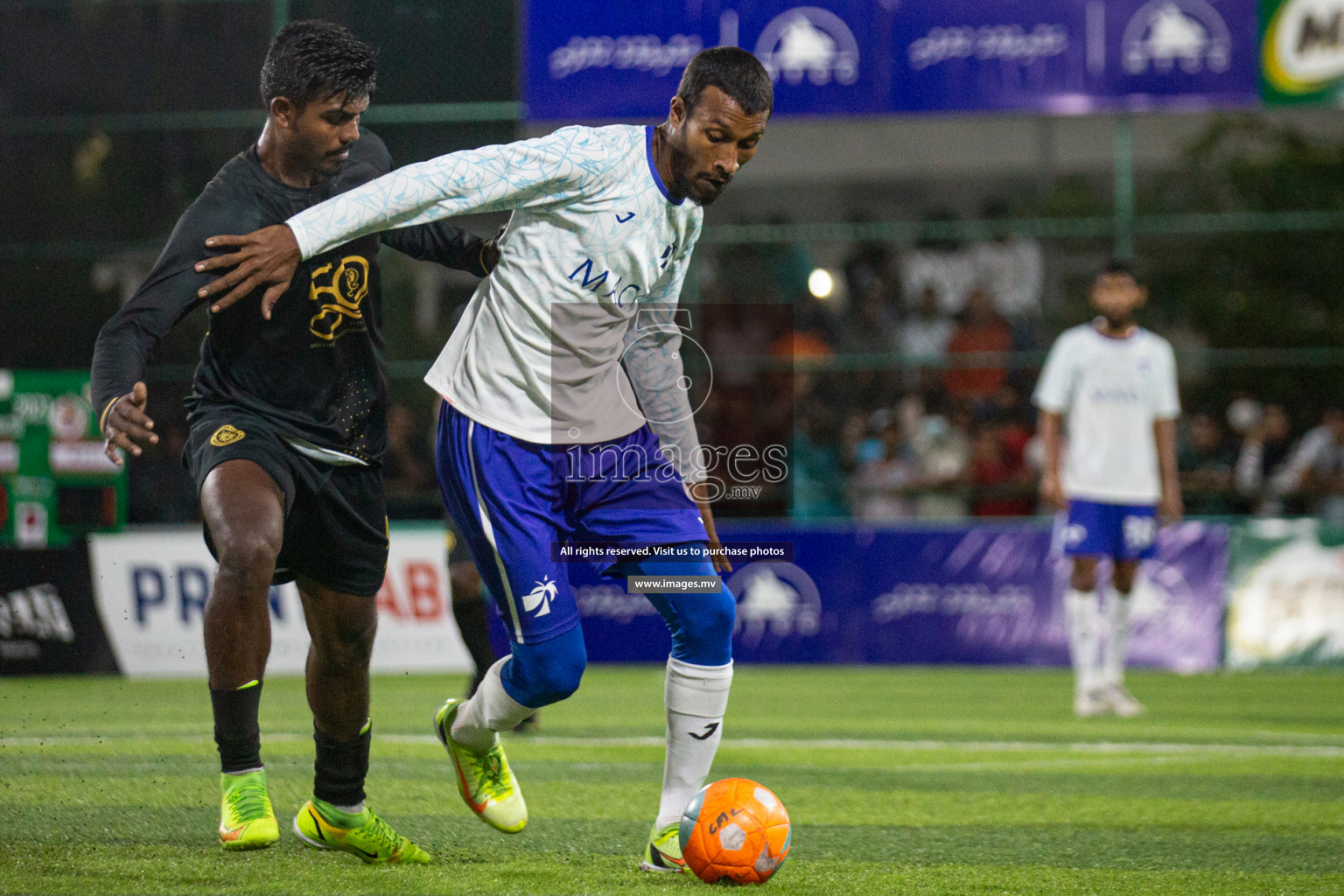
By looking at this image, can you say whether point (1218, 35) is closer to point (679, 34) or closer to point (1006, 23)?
point (1006, 23)

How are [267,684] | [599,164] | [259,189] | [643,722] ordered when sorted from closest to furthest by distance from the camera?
[599,164]
[259,189]
[643,722]
[267,684]

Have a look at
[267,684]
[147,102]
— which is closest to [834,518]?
[267,684]

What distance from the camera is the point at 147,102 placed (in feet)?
48.3

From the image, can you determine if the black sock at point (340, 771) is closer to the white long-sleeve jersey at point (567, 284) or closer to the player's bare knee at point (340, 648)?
the player's bare knee at point (340, 648)

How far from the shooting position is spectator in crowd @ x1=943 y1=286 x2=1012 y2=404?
613 inches

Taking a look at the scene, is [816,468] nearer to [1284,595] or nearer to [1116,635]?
[1284,595]

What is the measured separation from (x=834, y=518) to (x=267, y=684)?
18.3 ft

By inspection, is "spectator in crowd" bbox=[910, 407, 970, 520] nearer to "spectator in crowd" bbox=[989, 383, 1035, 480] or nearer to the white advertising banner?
"spectator in crowd" bbox=[989, 383, 1035, 480]

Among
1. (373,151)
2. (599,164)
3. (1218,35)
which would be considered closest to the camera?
(599,164)

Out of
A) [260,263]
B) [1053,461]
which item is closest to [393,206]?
[260,263]

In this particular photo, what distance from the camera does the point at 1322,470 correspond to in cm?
1434

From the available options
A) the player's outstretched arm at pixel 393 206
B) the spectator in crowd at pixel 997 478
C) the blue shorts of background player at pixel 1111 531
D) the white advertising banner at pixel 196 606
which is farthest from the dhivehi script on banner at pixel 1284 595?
the player's outstretched arm at pixel 393 206

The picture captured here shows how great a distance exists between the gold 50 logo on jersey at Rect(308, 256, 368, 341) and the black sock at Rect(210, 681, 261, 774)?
104cm

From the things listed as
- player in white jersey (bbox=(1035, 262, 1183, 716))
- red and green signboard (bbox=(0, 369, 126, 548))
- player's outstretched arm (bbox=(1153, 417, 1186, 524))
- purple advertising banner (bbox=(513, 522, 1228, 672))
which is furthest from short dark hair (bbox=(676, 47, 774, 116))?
red and green signboard (bbox=(0, 369, 126, 548))
